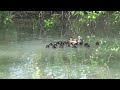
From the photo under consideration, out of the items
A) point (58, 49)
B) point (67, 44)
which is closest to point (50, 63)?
point (58, 49)

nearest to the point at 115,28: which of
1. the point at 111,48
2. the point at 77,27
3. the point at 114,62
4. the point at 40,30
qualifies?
the point at 77,27

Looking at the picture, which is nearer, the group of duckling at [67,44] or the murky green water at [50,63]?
the murky green water at [50,63]

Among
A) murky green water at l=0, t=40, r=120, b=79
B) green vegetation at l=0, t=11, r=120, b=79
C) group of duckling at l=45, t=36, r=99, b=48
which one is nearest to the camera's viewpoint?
murky green water at l=0, t=40, r=120, b=79

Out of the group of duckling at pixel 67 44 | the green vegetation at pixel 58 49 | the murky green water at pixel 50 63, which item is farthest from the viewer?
the group of duckling at pixel 67 44

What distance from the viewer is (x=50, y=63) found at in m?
3.08

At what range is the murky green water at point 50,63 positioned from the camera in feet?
8.40

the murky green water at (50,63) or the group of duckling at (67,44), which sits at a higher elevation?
the group of duckling at (67,44)

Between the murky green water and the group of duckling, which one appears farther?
the group of duckling

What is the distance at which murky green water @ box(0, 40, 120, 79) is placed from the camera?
2561mm

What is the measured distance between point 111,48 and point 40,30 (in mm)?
1699

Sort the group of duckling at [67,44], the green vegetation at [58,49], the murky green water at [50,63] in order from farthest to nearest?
1. the group of duckling at [67,44]
2. the green vegetation at [58,49]
3. the murky green water at [50,63]

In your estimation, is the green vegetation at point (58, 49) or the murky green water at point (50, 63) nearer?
the murky green water at point (50, 63)
